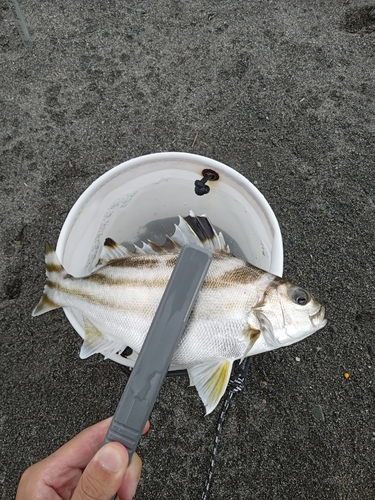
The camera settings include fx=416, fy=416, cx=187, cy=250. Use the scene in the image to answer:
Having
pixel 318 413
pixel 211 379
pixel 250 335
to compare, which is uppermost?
pixel 250 335

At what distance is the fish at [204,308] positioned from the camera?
45.7 inches

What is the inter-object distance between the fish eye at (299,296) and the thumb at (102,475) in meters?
0.60

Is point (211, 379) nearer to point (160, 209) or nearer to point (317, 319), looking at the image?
point (317, 319)

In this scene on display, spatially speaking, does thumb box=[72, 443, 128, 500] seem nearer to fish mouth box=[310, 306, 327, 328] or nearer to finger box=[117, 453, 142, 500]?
finger box=[117, 453, 142, 500]

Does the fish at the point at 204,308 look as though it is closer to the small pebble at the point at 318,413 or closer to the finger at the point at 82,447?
the finger at the point at 82,447

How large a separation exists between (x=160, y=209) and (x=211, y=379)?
29.4 inches

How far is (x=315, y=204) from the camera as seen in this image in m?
1.93

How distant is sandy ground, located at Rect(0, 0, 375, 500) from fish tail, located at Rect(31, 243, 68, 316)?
449 mm

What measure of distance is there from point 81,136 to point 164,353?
129 centimetres

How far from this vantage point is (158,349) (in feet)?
3.49

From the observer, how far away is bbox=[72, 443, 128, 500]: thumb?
0.96 metres

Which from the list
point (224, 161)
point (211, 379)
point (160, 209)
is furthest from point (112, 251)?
point (224, 161)

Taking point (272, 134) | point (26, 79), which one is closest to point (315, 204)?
point (272, 134)

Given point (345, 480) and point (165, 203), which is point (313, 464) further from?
point (165, 203)
